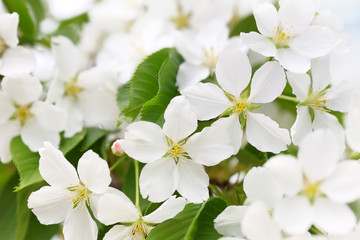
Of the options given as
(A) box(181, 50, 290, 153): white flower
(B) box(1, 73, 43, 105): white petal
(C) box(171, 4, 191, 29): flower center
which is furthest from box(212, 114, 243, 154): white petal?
(C) box(171, 4, 191, 29): flower center

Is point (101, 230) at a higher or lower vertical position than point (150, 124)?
lower

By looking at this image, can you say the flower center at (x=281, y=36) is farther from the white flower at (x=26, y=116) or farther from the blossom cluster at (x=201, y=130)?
the white flower at (x=26, y=116)

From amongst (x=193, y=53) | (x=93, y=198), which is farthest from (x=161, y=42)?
(x=93, y=198)

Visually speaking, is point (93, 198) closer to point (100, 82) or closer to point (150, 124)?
point (150, 124)

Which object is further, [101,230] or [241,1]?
[241,1]

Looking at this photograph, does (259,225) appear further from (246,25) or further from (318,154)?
(246,25)

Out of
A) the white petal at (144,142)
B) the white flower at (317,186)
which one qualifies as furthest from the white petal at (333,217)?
the white petal at (144,142)
